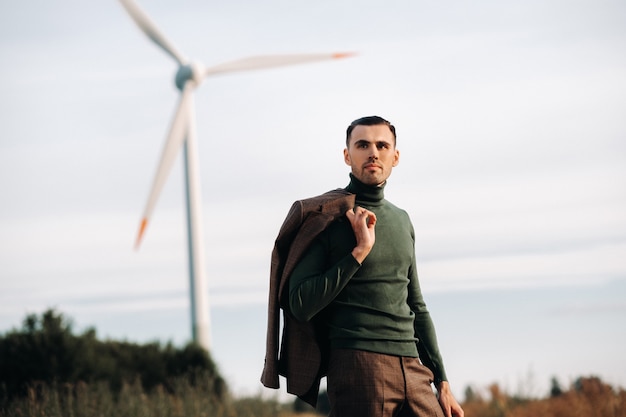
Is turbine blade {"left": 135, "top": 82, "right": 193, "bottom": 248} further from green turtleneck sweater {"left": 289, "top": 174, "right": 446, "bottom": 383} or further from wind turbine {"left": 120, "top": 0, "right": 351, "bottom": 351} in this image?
green turtleneck sweater {"left": 289, "top": 174, "right": 446, "bottom": 383}

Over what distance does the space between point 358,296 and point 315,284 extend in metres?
0.23

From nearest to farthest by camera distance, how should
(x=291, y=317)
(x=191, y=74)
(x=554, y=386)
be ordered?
1. (x=291, y=317)
2. (x=554, y=386)
3. (x=191, y=74)

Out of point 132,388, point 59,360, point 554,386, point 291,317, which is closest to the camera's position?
point 291,317

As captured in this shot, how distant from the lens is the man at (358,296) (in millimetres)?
3834

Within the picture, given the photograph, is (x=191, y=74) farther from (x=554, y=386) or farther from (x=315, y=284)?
(x=315, y=284)

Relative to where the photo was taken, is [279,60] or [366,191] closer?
[366,191]

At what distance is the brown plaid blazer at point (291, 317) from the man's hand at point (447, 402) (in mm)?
644

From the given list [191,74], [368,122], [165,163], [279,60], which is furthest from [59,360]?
[368,122]

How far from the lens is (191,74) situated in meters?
25.8

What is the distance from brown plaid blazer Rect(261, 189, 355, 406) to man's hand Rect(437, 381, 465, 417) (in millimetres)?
644

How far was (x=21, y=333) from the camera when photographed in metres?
16.0

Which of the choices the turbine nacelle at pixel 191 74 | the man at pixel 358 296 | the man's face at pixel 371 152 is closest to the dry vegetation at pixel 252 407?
the man at pixel 358 296

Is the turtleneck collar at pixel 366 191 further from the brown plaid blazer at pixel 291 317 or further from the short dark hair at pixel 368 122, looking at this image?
the short dark hair at pixel 368 122

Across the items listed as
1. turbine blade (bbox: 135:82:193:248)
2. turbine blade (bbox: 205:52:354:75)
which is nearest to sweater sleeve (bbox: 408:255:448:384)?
turbine blade (bbox: 135:82:193:248)
